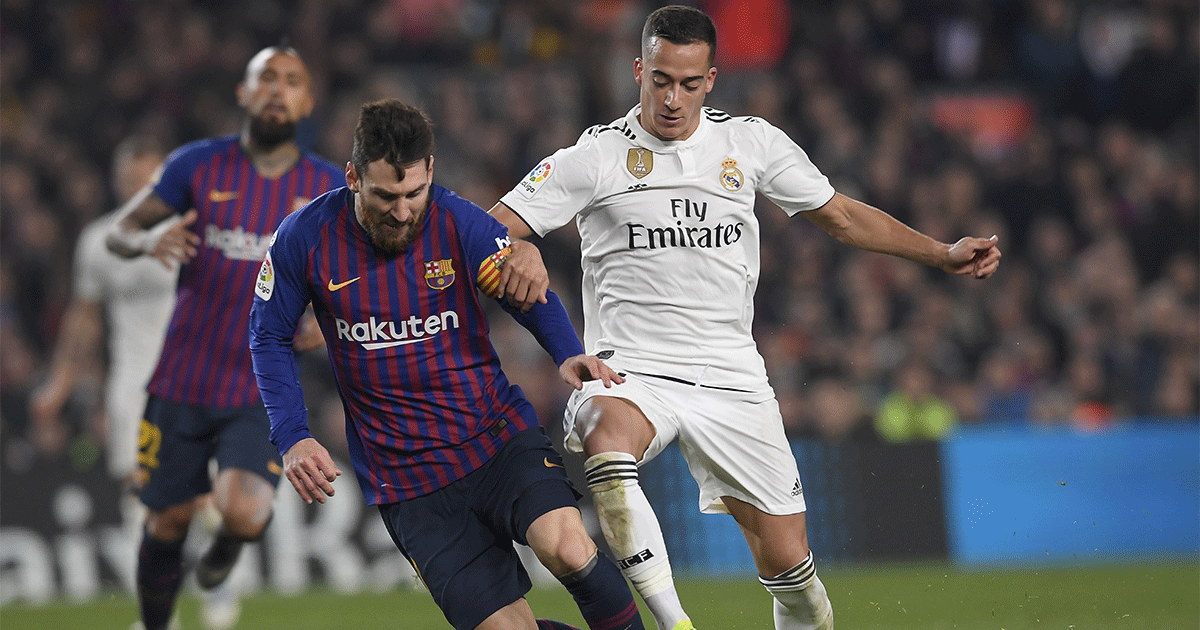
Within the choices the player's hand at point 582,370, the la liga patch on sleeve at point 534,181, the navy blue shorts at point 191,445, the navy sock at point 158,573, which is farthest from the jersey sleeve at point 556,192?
the navy sock at point 158,573

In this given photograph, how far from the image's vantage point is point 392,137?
4.47 m

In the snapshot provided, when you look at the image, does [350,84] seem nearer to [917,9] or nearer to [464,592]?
[917,9]

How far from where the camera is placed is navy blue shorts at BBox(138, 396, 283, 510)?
6535 mm

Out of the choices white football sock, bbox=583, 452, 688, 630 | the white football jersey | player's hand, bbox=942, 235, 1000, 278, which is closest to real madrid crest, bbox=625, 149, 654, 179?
the white football jersey

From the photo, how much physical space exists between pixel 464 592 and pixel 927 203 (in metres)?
9.15

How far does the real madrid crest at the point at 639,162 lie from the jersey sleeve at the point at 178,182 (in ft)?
7.77

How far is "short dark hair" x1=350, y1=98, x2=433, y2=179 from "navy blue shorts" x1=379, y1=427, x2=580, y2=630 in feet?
3.63

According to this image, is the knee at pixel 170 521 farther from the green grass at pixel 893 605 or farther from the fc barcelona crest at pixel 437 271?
the fc barcelona crest at pixel 437 271

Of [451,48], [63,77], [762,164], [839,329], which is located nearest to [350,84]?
[451,48]

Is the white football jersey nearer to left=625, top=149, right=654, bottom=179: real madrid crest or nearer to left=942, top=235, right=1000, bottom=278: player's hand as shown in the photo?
left=625, top=149, right=654, bottom=179: real madrid crest

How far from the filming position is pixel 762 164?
219 inches

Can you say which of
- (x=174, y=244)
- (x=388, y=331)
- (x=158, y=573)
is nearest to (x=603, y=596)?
(x=388, y=331)

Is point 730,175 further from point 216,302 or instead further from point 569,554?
point 216,302

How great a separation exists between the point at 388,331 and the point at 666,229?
1237mm
